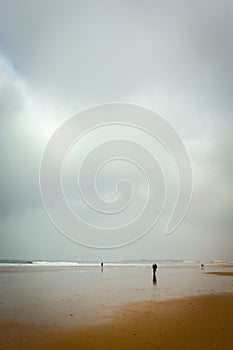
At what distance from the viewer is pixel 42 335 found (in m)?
14.0

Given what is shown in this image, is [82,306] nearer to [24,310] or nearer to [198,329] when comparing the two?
[24,310]

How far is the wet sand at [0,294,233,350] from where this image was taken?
1266cm

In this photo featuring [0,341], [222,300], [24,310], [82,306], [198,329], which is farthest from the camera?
[222,300]

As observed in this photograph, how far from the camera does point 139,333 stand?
14500mm

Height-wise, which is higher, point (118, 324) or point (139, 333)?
point (118, 324)

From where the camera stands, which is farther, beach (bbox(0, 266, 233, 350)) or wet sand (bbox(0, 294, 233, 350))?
beach (bbox(0, 266, 233, 350))

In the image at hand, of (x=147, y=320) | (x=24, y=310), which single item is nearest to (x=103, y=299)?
(x=24, y=310)

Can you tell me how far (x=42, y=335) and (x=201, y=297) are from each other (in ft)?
50.0

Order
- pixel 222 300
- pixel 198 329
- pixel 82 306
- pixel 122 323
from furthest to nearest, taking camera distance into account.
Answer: pixel 222 300 < pixel 82 306 < pixel 122 323 < pixel 198 329

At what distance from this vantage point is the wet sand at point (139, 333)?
498 inches

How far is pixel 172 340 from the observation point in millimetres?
13297

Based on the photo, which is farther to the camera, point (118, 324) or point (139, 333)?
point (118, 324)

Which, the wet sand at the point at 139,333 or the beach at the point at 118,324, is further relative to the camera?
the beach at the point at 118,324

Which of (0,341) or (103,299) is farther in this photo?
(103,299)
